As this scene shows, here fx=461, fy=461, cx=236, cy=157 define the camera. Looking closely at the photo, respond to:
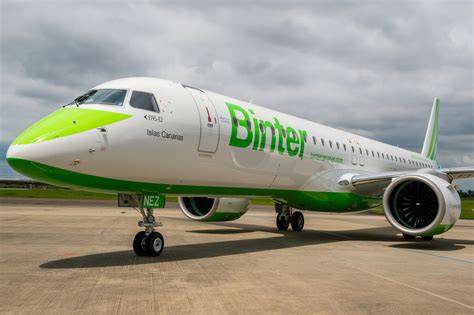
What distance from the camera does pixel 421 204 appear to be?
13.7 metres

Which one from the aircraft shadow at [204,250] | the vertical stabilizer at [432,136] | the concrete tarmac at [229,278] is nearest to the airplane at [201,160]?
the aircraft shadow at [204,250]

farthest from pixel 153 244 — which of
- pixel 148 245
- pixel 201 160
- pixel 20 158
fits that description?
pixel 20 158

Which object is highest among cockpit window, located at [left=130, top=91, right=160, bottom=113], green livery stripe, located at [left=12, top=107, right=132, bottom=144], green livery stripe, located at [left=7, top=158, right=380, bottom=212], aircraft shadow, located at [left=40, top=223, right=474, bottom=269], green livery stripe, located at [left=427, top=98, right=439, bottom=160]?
green livery stripe, located at [left=427, top=98, right=439, bottom=160]

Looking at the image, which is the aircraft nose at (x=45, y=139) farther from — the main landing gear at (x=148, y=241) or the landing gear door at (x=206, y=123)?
the landing gear door at (x=206, y=123)

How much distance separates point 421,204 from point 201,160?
7.32m

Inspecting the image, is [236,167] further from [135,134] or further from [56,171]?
[56,171]

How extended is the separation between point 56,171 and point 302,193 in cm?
859

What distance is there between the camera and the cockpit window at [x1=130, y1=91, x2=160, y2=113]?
Result: 9.06m

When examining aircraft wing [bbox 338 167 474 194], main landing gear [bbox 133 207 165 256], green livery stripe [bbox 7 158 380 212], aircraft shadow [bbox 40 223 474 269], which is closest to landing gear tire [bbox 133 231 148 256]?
main landing gear [bbox 133 207 165 256]

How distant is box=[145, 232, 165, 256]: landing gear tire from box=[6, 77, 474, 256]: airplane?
0.02m

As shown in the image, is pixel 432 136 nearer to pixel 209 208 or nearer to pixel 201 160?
pixel 209 208

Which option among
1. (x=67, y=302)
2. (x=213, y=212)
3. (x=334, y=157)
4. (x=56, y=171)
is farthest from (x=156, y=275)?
(x=334, y=157)

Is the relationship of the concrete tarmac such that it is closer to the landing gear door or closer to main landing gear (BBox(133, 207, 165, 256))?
main landing gear (BBox(133, 207, 165, 256))

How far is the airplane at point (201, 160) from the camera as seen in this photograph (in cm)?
800
